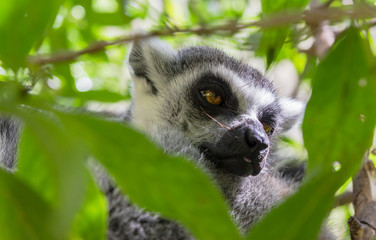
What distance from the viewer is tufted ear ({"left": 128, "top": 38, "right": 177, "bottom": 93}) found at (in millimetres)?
2686

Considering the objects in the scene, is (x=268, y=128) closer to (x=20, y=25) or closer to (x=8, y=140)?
(x=8, y=140)

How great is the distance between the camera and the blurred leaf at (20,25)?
923 mm

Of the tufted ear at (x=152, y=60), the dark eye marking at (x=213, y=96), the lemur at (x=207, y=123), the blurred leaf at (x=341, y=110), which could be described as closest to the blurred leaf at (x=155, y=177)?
the blurred leaf at (x=341, y=110)

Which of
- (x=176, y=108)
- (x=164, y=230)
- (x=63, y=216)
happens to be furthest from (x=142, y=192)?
(x=176, y=108)

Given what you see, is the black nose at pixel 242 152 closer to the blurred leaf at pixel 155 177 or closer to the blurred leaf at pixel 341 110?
the blurred leaf at pixel 341 110

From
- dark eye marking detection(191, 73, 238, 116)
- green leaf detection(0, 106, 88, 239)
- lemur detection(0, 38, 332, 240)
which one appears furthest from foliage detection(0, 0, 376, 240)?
dark eye marking detection(191, 73, 238, 116)

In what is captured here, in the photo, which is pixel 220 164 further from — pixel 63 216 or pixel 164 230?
pixel 63 216

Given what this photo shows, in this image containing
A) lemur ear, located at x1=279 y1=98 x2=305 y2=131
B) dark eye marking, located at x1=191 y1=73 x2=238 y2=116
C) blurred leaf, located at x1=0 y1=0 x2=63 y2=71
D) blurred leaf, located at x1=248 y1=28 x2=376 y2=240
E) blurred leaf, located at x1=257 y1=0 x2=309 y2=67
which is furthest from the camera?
lemur ear, located at x1=279 y1=98 x2=305 y2=131

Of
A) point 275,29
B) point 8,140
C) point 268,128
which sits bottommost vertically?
point 275,29

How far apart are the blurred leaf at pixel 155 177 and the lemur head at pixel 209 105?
0.94 metres

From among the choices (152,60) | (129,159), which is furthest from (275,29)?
(152,60)

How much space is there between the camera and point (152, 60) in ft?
8.80

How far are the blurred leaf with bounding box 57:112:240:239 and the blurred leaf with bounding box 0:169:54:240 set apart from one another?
144 mm

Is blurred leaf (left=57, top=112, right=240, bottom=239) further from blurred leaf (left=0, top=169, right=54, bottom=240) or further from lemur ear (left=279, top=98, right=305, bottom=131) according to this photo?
lemur ear (left=279, top=98, right=305, bottom=131)
